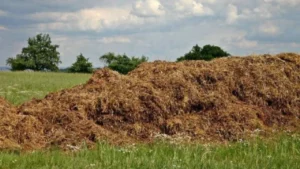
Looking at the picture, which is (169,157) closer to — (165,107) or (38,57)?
(165,107)

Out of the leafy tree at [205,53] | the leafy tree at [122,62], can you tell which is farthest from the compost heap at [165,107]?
the leafy tree at [122,62]

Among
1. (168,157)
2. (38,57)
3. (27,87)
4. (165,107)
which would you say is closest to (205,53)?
(27,87)

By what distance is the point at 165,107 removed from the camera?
11148mm

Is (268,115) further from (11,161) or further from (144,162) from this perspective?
(11,161)

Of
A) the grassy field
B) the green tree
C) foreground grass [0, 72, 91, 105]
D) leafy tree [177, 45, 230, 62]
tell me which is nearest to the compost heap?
the grassy field

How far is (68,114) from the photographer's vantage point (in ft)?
34.8

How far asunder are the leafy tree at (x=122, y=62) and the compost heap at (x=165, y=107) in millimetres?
71033

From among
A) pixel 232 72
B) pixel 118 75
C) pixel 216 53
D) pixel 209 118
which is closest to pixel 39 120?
pixel 118 75

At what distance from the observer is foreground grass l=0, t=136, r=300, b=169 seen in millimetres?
7465

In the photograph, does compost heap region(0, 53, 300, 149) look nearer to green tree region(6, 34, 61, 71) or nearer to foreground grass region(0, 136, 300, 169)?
foreground grass region(0, 136, 300, 169)

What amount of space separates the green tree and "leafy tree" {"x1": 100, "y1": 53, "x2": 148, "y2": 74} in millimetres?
16752

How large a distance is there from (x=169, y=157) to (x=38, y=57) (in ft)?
354

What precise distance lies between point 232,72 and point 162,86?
6.91ft

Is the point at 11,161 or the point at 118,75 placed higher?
the point at 118,75
